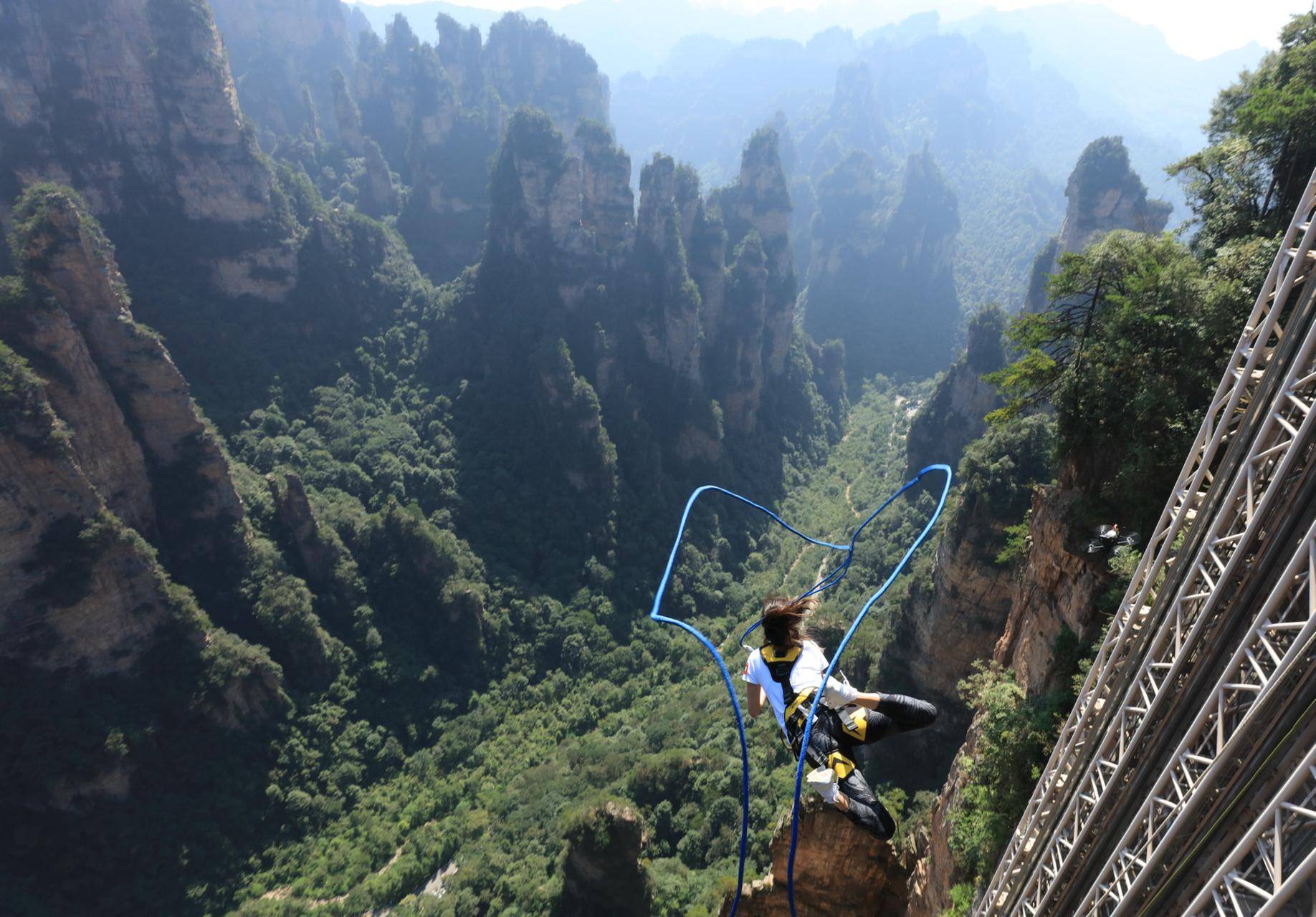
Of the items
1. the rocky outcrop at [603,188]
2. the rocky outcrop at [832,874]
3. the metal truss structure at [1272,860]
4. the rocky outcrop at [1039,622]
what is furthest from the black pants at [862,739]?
the rocky outcrop at [603,188]

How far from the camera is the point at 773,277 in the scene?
8694 cm

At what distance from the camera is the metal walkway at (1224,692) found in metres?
5.29

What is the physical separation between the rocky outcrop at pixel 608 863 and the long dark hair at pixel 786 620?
20.9 m

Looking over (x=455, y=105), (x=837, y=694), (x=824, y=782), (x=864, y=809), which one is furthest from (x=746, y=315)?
(x=824, y=782)

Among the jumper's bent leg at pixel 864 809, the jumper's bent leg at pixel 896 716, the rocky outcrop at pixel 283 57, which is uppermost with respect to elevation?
the rocky outcrop at pixel 283 57

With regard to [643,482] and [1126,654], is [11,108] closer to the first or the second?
[643,482]

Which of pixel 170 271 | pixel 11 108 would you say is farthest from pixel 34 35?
pixel 170 271

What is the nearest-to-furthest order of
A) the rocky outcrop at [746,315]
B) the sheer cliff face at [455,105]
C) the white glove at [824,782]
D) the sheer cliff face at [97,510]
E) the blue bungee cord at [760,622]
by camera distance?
the blue bungee cord at [760,622] → the white glove at [824,782] → the sheer cliff face at [97,510] → the rocky outcrop at [746,315] → the sheer cliff face at [455,105]

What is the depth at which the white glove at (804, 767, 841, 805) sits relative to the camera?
20.9 ft

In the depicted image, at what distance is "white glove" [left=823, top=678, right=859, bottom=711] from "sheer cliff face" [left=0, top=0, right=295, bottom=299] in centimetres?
5891

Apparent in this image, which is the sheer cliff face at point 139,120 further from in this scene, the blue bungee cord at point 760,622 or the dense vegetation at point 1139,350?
the dense vegetation at point 1139,350

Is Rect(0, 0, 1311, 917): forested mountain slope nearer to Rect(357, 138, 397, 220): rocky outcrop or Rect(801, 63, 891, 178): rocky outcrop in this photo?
Result: Rect(357, 138, 397, 220): rocky outcrop

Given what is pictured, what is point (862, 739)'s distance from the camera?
7301 mm

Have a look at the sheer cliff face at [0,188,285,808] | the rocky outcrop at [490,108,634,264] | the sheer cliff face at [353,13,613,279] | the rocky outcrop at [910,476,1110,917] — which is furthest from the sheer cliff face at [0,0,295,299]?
the rocky outcrop at [910,476,1110,917]
